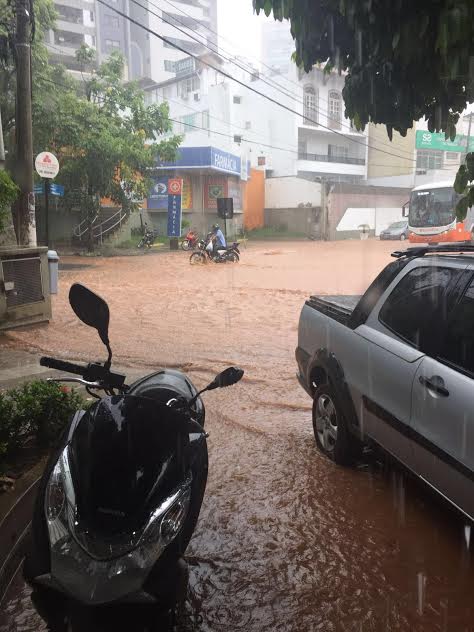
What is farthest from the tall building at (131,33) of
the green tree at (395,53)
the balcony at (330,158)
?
the green tree at (395,53)

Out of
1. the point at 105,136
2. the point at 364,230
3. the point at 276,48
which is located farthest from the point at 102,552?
the point at 276,48

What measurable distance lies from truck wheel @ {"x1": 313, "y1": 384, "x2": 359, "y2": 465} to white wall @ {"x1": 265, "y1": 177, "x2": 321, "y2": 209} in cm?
3147

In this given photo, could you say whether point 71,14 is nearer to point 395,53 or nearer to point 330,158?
point 330,158

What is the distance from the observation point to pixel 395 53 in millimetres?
2439

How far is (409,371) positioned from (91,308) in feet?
5.59

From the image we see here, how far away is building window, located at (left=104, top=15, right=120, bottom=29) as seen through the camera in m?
54.8

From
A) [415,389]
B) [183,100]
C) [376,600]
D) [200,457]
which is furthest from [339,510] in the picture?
[183,100]

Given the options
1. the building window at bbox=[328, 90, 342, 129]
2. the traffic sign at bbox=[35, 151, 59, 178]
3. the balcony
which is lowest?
the traffic sign at bbox=[35, 151, 59, 178]

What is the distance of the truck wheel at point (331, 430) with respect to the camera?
144 inches

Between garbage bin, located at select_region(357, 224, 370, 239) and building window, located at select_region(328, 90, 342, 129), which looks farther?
building window, located at select_region(328, 90, 342, 129)

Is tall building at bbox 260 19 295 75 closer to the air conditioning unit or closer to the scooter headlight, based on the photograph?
the air conditioning unit

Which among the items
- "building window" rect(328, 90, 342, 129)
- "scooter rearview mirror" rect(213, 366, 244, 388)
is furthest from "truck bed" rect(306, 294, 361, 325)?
"building window" rect(328, 90, 342, 129)

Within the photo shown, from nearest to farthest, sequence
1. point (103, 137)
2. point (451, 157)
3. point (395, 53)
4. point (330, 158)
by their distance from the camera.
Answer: point (395, 53), point (103, 137), point (330, 158), point (451, 157)

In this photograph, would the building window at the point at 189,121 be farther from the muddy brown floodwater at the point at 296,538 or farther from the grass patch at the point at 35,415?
the grass patch at the point at 35,415
